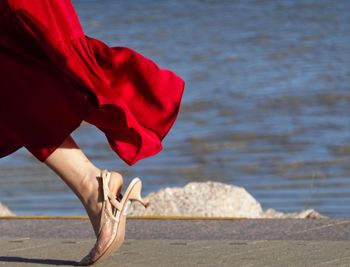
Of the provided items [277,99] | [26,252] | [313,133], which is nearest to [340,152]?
[313,133]

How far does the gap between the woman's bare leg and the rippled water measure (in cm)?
282

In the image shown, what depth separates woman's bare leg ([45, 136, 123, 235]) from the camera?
4897 millimetres

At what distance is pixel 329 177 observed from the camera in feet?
27.9

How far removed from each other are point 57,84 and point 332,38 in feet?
41.9

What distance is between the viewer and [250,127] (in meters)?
10.3

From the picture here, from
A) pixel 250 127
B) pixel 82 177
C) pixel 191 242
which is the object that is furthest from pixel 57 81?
pixel 250 127

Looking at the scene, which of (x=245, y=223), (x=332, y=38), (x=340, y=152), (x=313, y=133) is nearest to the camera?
(x=245, y=223)

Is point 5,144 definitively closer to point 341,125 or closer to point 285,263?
point 285,263

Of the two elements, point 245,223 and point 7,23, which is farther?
point 245,223

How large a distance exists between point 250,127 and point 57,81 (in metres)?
5.52

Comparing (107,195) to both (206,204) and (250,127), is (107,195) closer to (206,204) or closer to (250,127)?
(206,204)

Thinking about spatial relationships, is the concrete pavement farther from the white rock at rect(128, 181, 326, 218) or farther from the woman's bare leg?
the white rock at rect(128, 181, 326, 218)

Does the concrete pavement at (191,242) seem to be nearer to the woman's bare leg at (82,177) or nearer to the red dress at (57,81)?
the woman's bare leg at (82,177)

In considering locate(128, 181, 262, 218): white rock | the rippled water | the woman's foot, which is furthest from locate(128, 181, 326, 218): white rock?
the woman's foot
